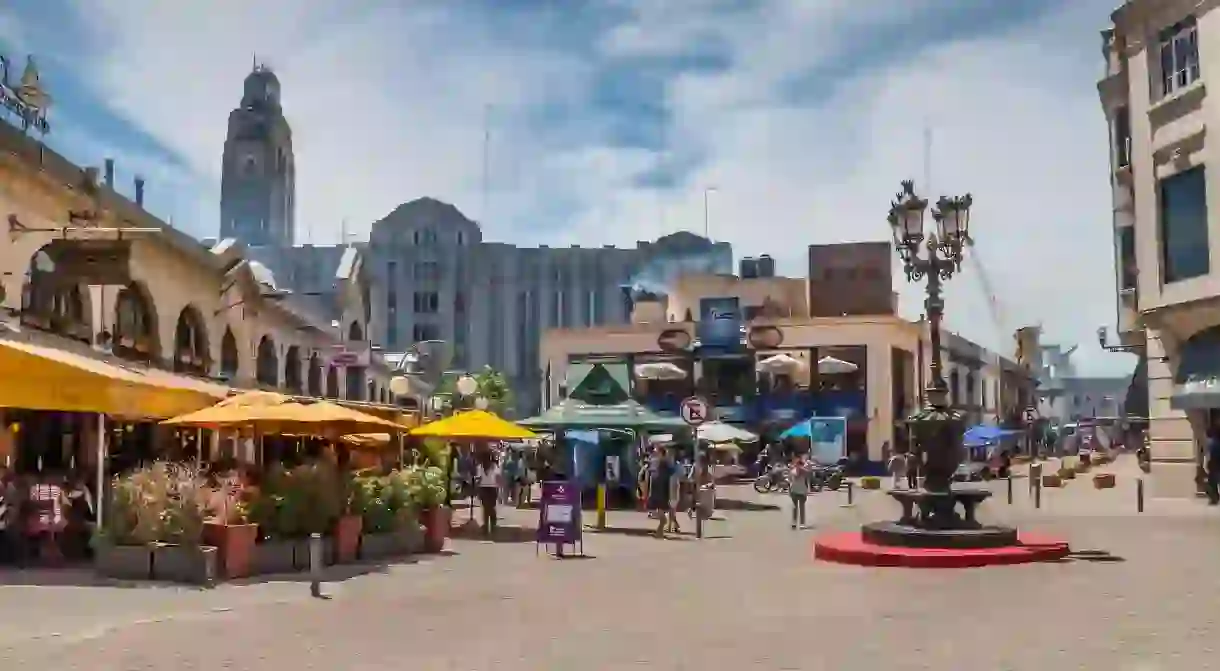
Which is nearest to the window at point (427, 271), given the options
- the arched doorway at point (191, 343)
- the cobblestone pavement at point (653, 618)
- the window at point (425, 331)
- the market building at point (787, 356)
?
the window at point (425, 331)

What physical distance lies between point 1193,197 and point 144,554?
2434cm

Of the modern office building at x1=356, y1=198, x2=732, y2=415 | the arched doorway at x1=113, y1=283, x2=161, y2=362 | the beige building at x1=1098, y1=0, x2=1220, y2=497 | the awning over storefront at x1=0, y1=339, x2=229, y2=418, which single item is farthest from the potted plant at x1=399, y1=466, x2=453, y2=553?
the modern office building at x1=356, y1=198, x2=732, y2=415

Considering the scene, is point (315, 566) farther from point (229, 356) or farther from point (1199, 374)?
point (1199, 374)

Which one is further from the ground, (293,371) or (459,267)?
(459,267)

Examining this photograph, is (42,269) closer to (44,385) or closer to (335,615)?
(44,385)

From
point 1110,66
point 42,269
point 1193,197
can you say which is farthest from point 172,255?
point 1110,66

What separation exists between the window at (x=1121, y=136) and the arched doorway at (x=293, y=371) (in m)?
26.4

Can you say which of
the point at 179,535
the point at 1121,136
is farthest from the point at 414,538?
the point at 1121,136

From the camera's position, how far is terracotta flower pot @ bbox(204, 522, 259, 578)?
47.0 ft

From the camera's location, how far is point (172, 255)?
2664cm

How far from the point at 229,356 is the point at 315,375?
1117 cm

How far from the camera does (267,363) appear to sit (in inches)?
1432

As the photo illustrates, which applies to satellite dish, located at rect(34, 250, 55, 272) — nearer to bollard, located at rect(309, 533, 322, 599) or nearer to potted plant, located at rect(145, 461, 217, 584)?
potted plant, located at rect(145, 461, 217, 584)

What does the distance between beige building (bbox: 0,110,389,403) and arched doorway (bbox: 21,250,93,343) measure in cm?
2
